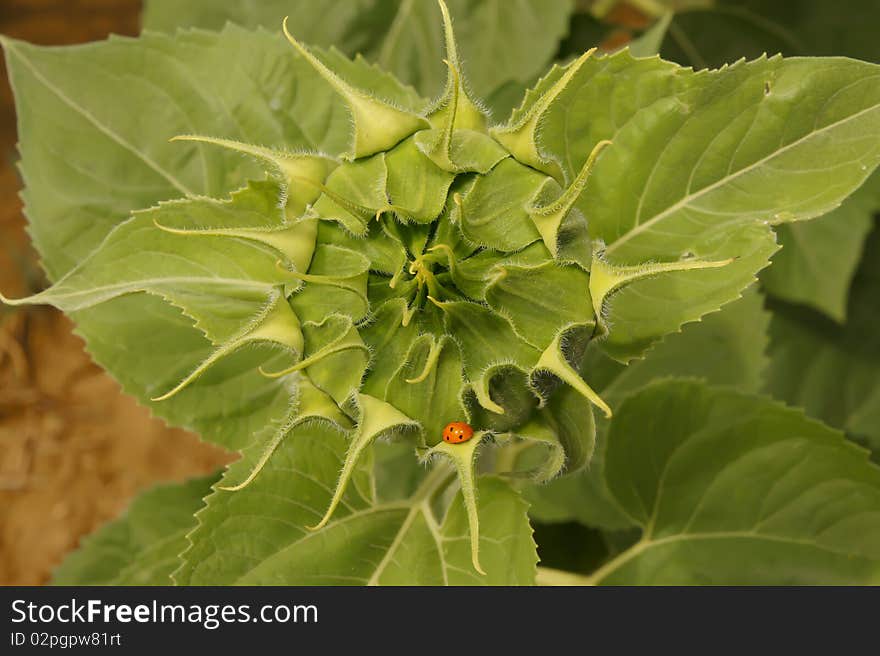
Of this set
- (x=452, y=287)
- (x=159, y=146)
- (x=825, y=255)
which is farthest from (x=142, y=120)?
(x=825, y=255)

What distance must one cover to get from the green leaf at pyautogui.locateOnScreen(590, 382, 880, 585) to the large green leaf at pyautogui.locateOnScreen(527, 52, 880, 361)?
0.60 ft

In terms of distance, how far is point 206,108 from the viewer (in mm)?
1015

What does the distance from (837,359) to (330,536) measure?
944 mm

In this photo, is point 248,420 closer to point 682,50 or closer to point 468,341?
point 468,341

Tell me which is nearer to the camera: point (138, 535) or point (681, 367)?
point (681, 367)

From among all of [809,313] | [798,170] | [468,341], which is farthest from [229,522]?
[809,313]

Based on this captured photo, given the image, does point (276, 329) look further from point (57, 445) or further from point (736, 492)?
point (57, 445)

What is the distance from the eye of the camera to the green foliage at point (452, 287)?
2.24 feet

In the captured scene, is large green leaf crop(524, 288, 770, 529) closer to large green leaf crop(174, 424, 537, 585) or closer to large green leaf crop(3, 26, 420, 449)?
large green leaf crop(174, 424, 537, 585)

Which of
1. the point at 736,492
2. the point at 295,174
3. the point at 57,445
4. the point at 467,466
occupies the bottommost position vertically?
the point at 467,466

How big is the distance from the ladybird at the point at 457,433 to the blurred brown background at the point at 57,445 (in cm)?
133

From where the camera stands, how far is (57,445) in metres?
1.95

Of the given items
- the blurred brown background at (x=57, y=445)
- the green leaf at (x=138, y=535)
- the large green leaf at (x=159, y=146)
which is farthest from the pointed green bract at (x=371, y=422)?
the blurred brown background at (x=57, y=445)

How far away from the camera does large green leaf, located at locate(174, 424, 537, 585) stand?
2.76ft
